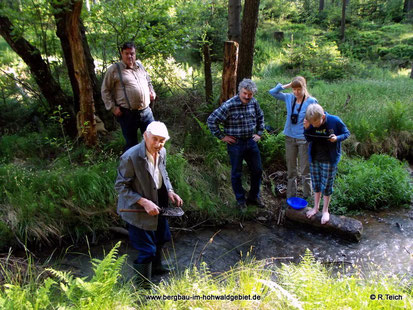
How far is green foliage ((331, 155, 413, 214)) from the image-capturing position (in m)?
5.66

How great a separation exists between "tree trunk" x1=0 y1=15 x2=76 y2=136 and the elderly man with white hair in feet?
14.3

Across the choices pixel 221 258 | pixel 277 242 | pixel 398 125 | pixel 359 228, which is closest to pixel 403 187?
pixel 359 228

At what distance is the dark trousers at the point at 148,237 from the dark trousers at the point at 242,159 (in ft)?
5.73

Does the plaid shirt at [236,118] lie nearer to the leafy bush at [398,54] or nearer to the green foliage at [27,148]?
the green foliage at [27,148]

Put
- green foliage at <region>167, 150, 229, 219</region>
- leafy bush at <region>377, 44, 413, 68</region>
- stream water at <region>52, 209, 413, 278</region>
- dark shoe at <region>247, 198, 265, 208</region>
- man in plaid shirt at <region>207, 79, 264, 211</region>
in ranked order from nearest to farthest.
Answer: stream water at <region>52, 209, 413, 278</region>, man in plaid shirt at <region>207, 79, 264, 211</region>, green foliage at <region>167, 150, 229, 219</region>, dark shoe at <region>247, 198, 265, 208</region>, leafy bush at <region>377, 44, 413, 68</region>

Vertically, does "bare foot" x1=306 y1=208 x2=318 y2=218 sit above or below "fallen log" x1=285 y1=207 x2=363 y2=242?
above

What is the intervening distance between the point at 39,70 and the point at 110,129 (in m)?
2.00

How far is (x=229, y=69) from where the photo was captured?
6.00 metres

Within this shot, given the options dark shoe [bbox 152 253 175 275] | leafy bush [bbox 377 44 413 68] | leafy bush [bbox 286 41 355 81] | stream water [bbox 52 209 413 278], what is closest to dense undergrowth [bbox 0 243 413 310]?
dark shoe [bbox 152 253 175 275]

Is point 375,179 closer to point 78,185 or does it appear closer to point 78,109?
point 78,185

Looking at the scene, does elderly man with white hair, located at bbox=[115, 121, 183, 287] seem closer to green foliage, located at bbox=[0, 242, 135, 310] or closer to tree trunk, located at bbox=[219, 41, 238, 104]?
green foliage, located at bbox=[0, 242, 135, 310]

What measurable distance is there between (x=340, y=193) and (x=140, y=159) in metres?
4.22

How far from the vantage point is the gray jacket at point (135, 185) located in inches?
122

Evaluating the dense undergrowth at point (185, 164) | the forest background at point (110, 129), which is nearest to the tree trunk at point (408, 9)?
the forest background at point (110, 129)
